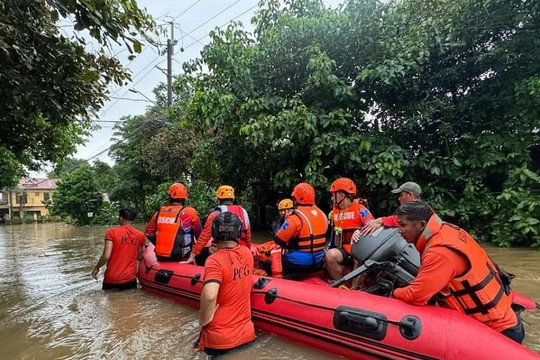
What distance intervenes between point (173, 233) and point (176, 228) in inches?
4.0

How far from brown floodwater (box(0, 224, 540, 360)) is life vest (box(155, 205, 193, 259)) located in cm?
64

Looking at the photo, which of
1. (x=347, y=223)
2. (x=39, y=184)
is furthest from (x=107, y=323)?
(x=39, y=184)

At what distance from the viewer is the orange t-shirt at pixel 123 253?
4816mm

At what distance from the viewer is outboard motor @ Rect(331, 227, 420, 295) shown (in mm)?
3018

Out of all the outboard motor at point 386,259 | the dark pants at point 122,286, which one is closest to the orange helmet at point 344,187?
the outboard motor at point 386,259

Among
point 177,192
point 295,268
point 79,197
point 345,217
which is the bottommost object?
point 295,268

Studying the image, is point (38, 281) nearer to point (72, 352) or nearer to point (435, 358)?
point (72, 352)

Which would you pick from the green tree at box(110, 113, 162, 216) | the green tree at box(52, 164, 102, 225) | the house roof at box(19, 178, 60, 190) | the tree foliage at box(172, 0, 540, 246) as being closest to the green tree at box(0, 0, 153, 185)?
the tree foliage at box(172, 0, 540, 246)

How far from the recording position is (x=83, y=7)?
2838mm

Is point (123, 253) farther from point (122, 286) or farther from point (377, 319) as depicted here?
point (377, 319)

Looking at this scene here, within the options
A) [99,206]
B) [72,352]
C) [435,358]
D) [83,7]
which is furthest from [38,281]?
[99,206]

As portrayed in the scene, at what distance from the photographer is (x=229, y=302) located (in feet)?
9.05

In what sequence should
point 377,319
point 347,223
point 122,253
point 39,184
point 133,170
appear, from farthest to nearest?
point 39,184
point 133,170
point 122,253
point 347,223
point 377,319

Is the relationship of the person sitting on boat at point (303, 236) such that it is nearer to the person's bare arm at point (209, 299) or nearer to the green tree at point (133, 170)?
the person's bare arm at point (209, 299)
